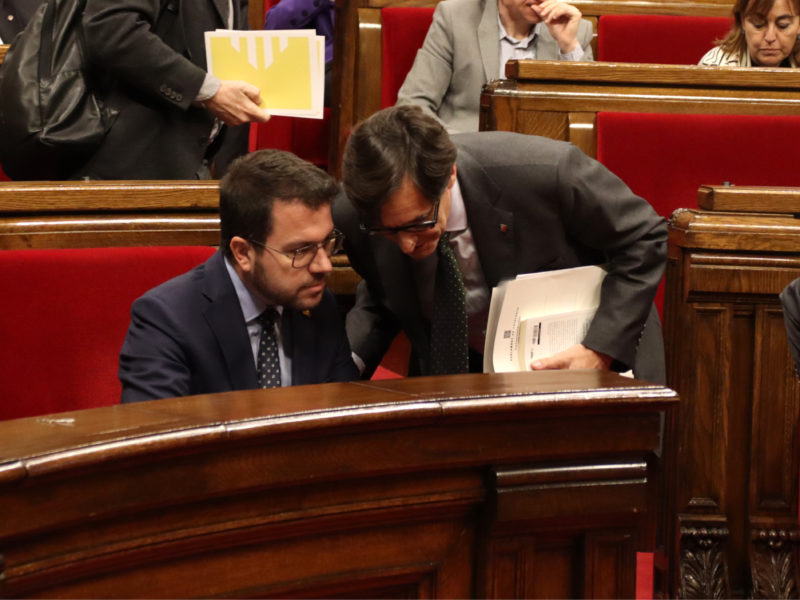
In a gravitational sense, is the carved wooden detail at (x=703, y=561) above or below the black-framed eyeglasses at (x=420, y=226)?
below

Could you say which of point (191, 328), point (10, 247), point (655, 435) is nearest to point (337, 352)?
point (191, 328)

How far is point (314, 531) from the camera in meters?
0.66

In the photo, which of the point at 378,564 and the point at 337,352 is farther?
the point at 337,352

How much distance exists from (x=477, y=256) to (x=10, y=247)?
1.86 feet

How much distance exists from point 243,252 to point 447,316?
0.76 ft

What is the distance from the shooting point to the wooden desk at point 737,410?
4.23 ft

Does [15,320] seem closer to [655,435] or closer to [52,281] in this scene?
[52,281]

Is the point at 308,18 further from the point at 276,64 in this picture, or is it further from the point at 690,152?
the point at 690,152

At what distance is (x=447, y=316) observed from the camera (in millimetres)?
1211

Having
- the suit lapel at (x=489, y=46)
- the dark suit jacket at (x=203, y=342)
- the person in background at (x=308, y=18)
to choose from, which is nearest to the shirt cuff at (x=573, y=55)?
the suit lapel at (x=489, y=46)

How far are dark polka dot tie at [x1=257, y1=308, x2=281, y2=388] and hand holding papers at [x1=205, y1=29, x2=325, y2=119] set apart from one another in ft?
1.59

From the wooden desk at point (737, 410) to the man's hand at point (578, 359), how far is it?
5.7 inches

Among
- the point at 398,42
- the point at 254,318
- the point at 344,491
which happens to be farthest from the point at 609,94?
the point at 344,491

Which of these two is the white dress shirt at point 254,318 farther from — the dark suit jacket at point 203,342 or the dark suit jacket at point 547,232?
the dark suit jacket at point 547,232
